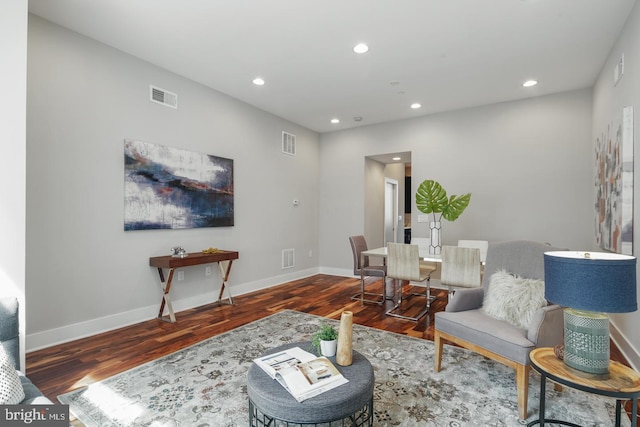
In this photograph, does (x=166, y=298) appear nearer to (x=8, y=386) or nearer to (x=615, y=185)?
(x=8, y=386)

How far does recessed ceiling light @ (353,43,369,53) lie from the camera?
11.2 feet

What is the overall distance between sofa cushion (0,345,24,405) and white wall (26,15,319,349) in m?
1.95

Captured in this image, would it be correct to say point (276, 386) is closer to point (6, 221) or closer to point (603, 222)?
point (6, 221)

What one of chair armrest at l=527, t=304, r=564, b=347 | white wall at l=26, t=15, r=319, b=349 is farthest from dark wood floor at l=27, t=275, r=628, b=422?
chair armrest at l=527, t=304, r=564, b=347

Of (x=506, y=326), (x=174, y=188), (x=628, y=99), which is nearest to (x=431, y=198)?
(x=628, y=99)

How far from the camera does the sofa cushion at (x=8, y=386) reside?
1.35 metres

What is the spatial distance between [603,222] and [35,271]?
5.89 m

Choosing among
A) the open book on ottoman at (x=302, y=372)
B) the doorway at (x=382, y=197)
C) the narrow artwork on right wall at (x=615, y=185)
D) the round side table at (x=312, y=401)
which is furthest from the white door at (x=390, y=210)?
the round side table at (x=312, y=401)

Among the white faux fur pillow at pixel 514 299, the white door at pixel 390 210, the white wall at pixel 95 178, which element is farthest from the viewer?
the white door at pixel 390 210

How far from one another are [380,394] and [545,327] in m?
1.15

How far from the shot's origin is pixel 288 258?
6059 mm

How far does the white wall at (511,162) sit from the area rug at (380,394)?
296 cm

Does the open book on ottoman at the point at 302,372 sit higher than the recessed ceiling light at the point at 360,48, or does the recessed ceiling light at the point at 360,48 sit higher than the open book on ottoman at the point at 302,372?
the recessed ceiling light at the point at 360,48

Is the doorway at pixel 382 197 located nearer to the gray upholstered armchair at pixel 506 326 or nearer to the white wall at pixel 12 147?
the gray upholstered armchair at pixel 506 326
